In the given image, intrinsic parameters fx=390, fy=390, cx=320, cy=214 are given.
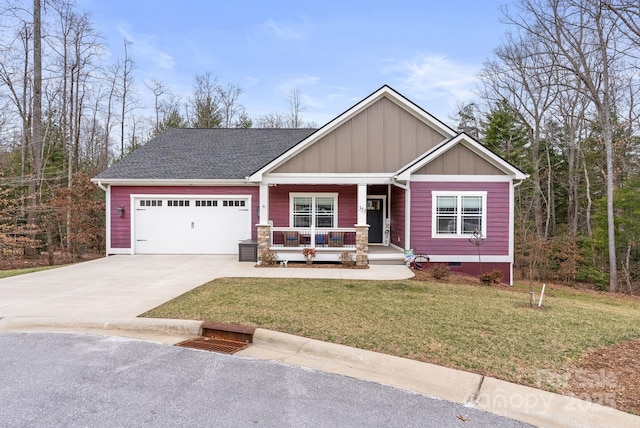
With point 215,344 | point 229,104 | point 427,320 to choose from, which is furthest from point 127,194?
point 229,104

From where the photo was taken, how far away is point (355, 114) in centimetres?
1281

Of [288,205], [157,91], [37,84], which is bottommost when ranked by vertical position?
[288,205]

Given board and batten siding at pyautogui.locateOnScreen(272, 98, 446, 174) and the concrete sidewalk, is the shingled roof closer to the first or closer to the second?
board and batten siding at pyautogui.locateOnScreen(272, 98, 446, 174)

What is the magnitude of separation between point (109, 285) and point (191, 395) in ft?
20.1

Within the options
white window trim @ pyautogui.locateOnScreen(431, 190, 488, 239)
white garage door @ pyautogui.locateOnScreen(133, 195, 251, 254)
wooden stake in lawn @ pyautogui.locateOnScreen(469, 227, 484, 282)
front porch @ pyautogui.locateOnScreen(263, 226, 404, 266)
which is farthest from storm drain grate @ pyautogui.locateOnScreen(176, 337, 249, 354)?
white garage door @ pyautogui.locateOnScreen(133, 195, 251, 254)

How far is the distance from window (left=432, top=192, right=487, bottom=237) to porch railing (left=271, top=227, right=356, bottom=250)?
8.80 ft

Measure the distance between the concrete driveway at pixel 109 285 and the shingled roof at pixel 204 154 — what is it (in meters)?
3.29

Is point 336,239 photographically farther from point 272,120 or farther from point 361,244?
point 272,120

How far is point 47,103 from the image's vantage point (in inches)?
928

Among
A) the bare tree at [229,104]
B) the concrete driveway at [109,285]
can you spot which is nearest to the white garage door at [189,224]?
the concrete driveway at [109,285]

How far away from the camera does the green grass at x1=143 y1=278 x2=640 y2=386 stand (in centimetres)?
442

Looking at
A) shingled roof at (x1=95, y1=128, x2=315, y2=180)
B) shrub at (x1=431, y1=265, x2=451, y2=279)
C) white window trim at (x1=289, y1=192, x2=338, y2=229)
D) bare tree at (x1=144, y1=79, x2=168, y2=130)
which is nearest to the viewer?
shrub at (x1=431, y1=265, x2=451, y2=279)

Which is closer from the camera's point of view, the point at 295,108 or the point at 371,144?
the point at 371,144

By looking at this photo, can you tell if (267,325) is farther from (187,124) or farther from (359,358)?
(187,124)
